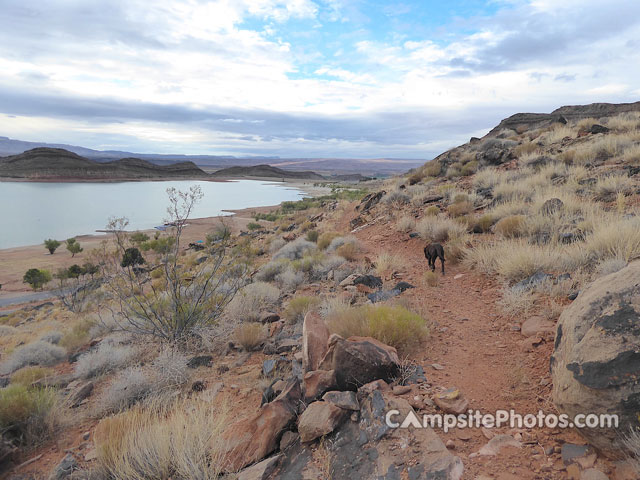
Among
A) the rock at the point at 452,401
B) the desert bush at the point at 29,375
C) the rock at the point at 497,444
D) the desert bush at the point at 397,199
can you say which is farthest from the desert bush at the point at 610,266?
the desert bush at the point at 397,199

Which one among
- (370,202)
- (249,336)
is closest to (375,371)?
(249,336)

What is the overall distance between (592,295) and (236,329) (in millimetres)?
4770

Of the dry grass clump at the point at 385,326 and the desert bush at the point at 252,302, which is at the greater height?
the dry grass clump at the point at 385,326

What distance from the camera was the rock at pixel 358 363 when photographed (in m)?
3.18

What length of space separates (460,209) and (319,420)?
9035 millimetres

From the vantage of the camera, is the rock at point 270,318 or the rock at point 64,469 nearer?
the rock at point 64,469

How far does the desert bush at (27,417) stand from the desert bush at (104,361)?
4.50 ft

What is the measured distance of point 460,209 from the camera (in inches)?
405

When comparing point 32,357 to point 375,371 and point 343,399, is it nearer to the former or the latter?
point 343,399

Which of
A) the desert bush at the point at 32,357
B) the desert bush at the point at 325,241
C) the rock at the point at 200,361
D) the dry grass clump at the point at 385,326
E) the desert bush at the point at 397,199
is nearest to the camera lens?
the dry grass clump at the point at 385,326

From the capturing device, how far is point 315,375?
3.27 m

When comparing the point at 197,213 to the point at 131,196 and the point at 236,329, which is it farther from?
the point at 236,329

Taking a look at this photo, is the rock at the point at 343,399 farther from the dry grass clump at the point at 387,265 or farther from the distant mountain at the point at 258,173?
the distant mountain at the point at 258,173

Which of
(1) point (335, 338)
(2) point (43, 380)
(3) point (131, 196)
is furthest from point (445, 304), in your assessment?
(3) point (131, 196)
